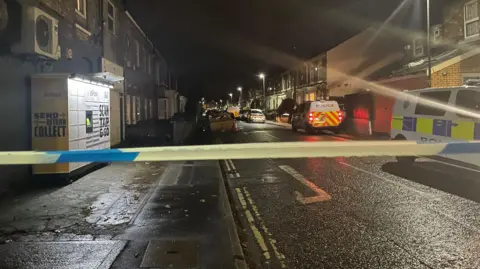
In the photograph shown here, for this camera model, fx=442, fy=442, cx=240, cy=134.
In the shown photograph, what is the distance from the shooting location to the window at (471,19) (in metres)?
21.6

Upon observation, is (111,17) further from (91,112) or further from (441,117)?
(441,117)

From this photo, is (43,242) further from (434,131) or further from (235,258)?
(434,131)

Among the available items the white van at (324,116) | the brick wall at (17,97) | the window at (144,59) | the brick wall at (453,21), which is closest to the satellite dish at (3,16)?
the brick wall at (17,97)

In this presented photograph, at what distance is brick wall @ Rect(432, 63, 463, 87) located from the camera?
21694 millimetres

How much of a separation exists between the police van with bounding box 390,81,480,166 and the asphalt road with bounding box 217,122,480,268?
34.0 inches

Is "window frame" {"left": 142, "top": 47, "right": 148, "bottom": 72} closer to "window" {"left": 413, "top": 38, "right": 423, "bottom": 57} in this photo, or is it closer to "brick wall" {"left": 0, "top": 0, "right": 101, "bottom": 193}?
"window" {"left": 413, "top": 38, "right": 423, "bottom": 57}

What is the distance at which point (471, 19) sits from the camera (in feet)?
72.0

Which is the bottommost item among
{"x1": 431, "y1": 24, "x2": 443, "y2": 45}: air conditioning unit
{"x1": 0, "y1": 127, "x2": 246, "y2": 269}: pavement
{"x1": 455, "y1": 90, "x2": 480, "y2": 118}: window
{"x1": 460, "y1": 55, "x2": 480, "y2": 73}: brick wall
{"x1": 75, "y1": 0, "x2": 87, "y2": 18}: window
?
{"x1": 0, "y1": 127, "x2": 246, "y2": 269}: pavement

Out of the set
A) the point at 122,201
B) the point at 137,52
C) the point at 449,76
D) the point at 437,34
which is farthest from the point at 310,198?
the point at 437,34

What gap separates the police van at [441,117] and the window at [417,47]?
714 inches

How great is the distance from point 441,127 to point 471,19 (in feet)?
49.6

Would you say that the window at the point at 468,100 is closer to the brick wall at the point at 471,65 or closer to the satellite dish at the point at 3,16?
the satellite dish at the point at 3,16

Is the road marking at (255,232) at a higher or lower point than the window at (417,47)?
lower

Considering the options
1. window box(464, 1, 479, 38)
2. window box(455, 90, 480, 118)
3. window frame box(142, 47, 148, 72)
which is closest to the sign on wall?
window box(455, 90, 480, 118)
